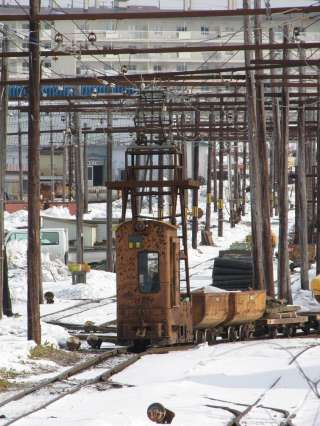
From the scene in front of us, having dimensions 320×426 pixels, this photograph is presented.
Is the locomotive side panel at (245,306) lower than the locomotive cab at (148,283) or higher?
lower

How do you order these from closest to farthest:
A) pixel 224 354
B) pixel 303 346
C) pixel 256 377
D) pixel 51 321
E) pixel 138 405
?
pixel 138 405 < pixel 256 377 < pixel 224 354 < pixel 303 346 < pixel 51 321

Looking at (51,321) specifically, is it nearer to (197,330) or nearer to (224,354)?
(197,330)

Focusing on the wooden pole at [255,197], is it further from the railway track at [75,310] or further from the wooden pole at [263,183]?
the railway track at [75,310]

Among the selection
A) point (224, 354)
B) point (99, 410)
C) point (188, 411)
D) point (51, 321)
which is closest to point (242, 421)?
point (188, 411)

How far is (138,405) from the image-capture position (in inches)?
627

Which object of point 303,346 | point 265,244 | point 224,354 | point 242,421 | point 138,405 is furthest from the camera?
point 265,244

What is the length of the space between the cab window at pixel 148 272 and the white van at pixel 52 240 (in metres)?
26.3

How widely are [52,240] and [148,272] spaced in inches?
1058

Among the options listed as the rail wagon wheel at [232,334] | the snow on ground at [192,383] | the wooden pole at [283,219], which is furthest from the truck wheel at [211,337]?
the wooden pole at [283,219]

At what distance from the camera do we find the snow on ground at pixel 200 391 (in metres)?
14.9

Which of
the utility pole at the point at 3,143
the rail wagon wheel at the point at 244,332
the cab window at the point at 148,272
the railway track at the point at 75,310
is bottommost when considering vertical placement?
the railway track at the point at 75,310

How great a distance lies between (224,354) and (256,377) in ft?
13.5

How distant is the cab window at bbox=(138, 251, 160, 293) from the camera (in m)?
24.7

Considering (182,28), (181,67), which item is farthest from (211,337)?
(181,67)
